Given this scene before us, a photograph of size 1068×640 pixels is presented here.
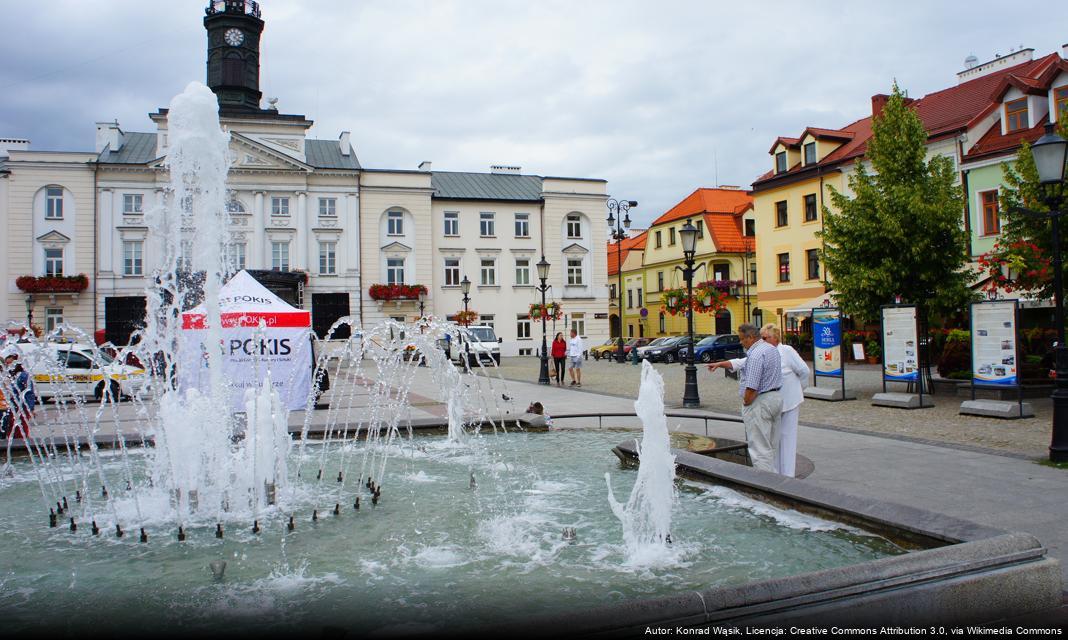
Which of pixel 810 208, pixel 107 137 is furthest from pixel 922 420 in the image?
pixel 107 137

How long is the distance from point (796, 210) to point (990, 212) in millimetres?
11997

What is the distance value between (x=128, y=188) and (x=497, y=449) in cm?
4593

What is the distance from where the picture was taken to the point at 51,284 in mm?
44219

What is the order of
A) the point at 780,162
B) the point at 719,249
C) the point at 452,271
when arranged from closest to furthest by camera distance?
the point at 780,162
the point at 452,271
the point at 719,249

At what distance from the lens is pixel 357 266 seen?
1955 inches

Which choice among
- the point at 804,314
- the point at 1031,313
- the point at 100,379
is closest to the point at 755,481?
the point at 100,379

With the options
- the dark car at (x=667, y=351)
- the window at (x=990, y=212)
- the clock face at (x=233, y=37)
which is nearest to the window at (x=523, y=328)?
the dark car at (x=667, y=351)

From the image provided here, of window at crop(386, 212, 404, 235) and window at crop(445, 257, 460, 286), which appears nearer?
window at crop(386, 212, 404, 235)

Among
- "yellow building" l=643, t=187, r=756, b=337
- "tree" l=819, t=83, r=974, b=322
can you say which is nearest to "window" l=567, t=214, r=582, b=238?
"yellow building" l=643, t=187, r=756, b=337

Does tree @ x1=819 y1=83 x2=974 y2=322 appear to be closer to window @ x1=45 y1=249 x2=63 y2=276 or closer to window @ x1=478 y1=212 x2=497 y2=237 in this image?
window @ x1=478 y1=212 x2=497 y2=237

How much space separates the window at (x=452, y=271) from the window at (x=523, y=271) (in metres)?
4.50

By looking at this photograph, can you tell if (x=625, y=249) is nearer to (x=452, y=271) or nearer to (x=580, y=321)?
(x=580, y=321)

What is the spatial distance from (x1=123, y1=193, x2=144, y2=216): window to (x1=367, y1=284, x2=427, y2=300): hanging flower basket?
15420 mm

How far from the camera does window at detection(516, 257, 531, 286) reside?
54291 mm
